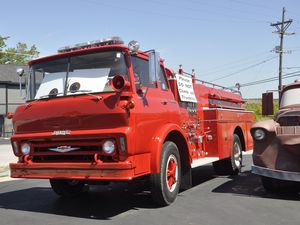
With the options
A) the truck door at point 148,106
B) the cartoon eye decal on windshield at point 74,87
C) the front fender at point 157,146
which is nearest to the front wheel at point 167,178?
the front fender at point 157,146

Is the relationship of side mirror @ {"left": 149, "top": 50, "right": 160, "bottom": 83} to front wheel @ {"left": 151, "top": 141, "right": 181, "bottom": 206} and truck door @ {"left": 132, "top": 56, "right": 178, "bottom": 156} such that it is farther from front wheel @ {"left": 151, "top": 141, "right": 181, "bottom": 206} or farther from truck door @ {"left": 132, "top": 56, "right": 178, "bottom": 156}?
front wheel @ {"left": 151, "top": 141, "right": 181, "bottom": 206}

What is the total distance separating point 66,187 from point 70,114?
220 cm

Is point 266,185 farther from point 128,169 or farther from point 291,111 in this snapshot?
point 128,169

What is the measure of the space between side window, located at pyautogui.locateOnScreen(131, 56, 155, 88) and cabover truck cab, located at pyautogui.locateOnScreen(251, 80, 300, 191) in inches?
79.7

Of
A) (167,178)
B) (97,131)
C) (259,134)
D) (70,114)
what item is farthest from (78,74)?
(259,134)

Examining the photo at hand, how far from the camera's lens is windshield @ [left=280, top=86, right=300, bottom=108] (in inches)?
325

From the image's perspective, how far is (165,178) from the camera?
21.1 feet

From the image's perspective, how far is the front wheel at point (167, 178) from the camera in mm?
6293

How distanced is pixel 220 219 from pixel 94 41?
3.24 meters

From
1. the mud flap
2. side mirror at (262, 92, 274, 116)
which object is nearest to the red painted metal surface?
the mud flap

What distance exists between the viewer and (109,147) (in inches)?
227

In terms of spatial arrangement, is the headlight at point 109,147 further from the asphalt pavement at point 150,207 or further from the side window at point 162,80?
the side window at point 162,80

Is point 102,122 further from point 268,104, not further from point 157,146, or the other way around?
point 268,104

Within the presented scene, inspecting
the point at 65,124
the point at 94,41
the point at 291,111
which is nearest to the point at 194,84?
the point at 291,111
